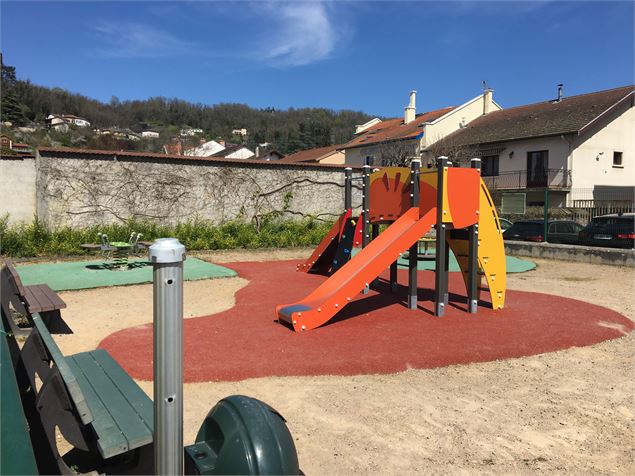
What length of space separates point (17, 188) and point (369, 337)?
43.1 ft

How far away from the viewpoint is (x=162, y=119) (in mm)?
86438

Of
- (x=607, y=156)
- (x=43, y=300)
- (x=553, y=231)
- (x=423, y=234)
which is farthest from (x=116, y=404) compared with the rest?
(x=607, y=156)

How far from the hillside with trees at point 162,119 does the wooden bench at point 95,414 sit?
181ft

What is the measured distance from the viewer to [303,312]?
20.4ft

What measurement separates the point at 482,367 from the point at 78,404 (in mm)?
4110

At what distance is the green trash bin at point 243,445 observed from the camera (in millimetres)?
1800

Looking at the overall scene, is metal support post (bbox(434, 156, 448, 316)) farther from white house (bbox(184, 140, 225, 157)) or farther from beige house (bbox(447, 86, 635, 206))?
white house (bbox(184, 140, 225, 157))

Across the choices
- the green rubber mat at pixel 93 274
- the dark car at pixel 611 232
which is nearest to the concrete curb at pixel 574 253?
the dark car at pixel 611 232

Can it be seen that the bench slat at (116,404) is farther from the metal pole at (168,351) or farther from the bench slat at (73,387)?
the metal pole at (168,351)

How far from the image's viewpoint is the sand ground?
10.4 ft

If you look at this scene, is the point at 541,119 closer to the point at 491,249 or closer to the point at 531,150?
the point at 531,150

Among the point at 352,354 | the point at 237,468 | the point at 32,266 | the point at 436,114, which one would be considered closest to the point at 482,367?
the point at 352,354

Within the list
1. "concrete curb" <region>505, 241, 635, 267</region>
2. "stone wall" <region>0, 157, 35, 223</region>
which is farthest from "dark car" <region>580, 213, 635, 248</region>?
"stone wall" <region>0, 157, 35, 223</region>

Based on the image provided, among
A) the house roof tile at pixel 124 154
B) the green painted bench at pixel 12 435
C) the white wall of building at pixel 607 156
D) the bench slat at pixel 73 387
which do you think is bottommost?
the green painted bench at pixel 12 435
